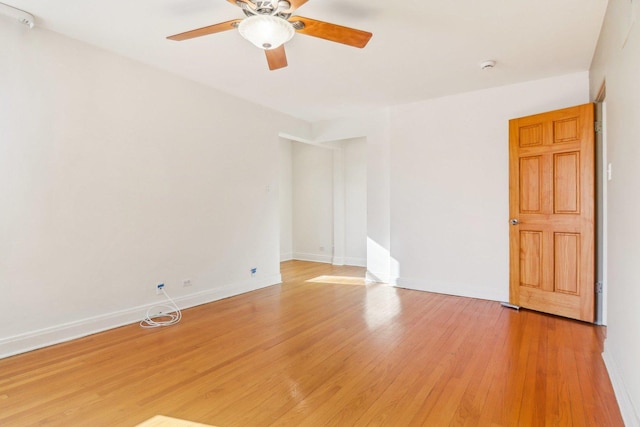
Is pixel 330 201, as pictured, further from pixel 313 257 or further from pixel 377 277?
pixel 377 277

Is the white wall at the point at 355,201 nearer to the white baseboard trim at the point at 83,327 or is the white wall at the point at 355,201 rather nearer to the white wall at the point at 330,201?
the white wall at the point at 330,201

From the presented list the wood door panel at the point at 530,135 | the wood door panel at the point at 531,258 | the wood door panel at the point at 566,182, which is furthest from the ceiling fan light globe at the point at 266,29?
the wood door panel at the point at 531,258

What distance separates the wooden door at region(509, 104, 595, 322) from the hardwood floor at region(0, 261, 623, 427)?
30 centimetres

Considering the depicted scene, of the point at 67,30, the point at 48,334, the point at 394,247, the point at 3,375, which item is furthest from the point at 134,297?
the point at 394,247

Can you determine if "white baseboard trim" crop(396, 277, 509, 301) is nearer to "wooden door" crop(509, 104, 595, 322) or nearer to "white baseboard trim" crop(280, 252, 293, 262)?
"wooden door" crop(509, 104, 595, 322)

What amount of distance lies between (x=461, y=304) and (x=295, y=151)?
474 centimetres

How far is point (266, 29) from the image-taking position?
2.04 meters

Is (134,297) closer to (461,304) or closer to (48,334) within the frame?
(48,334)

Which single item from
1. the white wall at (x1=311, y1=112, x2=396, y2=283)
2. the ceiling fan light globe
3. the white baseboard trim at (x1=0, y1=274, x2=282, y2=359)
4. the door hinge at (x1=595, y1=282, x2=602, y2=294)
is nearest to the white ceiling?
the ceiling fan light globe

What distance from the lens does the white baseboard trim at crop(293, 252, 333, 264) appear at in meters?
6.95

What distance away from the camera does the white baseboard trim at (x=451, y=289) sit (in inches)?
160

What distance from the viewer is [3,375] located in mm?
2277

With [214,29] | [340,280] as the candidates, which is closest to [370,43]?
[214,29]

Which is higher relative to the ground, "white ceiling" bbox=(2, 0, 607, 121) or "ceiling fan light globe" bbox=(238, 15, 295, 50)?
"white ceiling" bbox=(2, 0, 607, 121)
